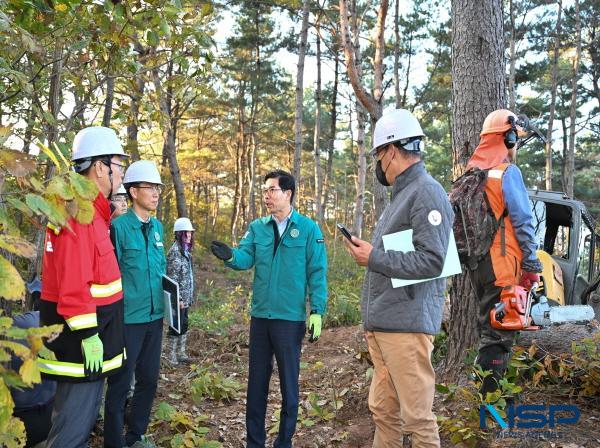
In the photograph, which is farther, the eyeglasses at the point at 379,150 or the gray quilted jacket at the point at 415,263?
the eyeglasses at the point at 379,150

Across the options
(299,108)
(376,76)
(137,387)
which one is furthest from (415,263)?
(299,108)

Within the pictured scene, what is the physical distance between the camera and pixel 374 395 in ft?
10.1

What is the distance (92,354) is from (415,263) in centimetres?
193

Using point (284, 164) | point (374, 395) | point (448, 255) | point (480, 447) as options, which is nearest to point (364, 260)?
point (448, 255)

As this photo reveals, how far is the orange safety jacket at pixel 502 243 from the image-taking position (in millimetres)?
3479

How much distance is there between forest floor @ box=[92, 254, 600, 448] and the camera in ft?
11.8

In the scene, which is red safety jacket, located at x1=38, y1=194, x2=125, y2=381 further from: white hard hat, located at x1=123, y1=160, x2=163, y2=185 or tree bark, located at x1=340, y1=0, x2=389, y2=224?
tree bark, located at x1=340, y1=0, x2=389, y2=224

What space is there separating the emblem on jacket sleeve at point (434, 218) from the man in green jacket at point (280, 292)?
4.58ft

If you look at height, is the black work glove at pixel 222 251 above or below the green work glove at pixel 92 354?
above

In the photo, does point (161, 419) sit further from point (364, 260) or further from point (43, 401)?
point (364, 260)

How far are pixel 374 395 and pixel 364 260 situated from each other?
917 millimetres

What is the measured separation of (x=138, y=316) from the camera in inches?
150

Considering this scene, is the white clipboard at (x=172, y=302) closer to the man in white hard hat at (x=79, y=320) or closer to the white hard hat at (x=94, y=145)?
the man in white hard hat at (x=79, y=320)

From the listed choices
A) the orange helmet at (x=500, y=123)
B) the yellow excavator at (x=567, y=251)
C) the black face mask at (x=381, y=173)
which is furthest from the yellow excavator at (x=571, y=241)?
the black face mask at (x=381, y=173)
